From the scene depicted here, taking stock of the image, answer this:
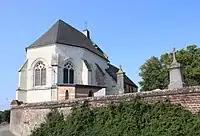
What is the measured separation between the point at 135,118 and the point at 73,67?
27.4m

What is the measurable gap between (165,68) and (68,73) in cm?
1188

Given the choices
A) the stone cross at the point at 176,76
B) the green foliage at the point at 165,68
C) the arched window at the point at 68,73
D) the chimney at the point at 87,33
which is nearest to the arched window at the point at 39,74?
the arched window at the point at 68,73

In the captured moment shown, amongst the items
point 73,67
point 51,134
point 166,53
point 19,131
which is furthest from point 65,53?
point 51,134

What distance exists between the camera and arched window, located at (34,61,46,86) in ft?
123

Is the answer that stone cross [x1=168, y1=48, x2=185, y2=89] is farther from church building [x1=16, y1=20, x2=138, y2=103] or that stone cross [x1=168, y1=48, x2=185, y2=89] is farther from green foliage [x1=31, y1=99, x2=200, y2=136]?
church building [x1=16, y1=20, x2=138, y2=103]

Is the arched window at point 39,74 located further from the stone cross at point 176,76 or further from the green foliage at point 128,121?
the stone cross at point 176,76

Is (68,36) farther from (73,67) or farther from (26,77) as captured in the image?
(26,77)

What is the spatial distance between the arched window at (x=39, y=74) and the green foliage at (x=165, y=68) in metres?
12.2

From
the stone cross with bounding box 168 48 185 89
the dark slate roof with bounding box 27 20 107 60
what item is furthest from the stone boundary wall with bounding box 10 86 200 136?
the dark slate roof with bounding box 27 20 107 60

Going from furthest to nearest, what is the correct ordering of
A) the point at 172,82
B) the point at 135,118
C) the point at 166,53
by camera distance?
the point at 166,53
the point at 172,82
the point at 135,118

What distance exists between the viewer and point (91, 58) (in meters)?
41.7

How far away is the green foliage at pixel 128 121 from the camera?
10711 millimetres

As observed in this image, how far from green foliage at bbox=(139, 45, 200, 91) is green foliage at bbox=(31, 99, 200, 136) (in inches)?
697

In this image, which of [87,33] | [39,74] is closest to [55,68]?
[39,74]
